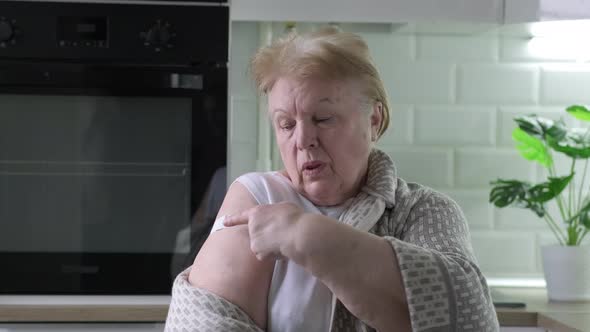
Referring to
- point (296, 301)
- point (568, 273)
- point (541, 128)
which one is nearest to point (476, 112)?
point (541, 128)

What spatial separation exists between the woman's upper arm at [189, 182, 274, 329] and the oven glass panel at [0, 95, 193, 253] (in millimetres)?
1100

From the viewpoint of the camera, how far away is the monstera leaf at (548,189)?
2.64 metres

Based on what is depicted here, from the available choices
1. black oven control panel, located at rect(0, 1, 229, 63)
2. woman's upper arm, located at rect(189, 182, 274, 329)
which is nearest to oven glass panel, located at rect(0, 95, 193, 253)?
black oven control panel, located at rect(0, 1, 229, 63)

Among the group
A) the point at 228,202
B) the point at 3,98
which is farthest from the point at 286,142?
the point at 3,98

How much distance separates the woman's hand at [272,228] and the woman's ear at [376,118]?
0.25 m

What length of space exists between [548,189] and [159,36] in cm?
113

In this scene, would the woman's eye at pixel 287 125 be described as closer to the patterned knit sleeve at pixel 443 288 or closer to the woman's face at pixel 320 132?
the woman's face at pixel 320 132

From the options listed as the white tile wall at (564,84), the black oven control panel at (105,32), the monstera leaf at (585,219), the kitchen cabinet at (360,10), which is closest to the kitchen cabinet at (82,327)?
the black oven control panel at (105,32)

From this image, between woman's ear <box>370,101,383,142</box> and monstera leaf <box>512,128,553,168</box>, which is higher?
woman's ear <box>370,101,383,142</box>

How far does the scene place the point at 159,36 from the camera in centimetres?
235

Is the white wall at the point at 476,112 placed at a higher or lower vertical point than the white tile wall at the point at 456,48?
lower

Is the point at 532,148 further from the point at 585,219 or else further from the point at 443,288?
the point at 443,288

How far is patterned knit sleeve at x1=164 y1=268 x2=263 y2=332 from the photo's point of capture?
3.93 ft

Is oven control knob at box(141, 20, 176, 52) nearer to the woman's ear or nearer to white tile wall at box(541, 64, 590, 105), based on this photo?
the woman's ear
